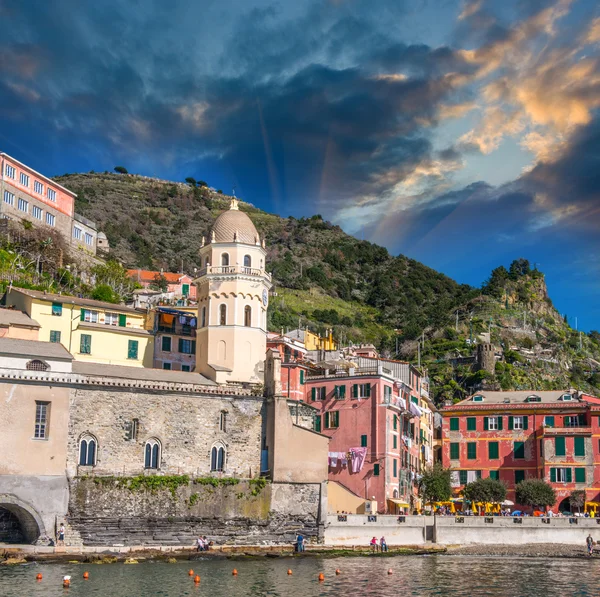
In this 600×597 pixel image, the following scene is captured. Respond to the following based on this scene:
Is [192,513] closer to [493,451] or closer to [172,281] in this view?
[493,451]

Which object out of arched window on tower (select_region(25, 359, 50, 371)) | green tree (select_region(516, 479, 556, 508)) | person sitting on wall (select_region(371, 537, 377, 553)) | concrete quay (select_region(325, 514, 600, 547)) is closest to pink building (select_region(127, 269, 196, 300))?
green tree (select_region(516, 479, 556, 508))

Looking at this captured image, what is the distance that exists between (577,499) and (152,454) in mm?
35270

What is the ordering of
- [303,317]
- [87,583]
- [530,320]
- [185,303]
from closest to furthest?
[87,583]
[185,303]
[303,317]
[530,320]

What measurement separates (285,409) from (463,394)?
56.3 meters

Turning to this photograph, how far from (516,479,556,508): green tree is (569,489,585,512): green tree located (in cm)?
164

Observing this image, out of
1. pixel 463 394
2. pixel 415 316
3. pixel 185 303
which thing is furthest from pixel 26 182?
pixel 415 316

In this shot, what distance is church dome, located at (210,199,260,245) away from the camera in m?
67.2

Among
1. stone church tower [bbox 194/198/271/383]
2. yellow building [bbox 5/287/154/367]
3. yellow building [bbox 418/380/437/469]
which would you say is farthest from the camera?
yellow building [bbox 418/380/437/469]

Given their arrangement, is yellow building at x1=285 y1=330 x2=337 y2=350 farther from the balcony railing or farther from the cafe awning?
the cafe awning

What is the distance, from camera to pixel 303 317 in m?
141

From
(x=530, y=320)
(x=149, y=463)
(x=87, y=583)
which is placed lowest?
(x=87, y=583)

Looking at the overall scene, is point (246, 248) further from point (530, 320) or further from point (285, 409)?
point (530, 320)

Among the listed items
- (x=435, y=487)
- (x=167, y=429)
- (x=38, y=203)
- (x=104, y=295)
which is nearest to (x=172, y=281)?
(x=38, y=203)

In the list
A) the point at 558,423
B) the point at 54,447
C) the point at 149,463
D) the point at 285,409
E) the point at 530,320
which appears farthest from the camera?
the point at 530,320
